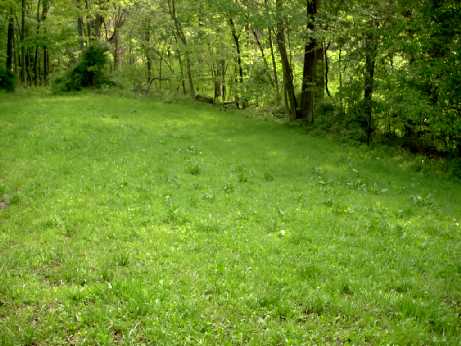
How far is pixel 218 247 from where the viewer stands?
951 cm

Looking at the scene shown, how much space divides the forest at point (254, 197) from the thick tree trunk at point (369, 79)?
58 millimetres

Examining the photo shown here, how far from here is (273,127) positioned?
26.4 meters

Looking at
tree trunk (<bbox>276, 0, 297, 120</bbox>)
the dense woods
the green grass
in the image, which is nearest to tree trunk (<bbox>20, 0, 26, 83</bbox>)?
the dense woods

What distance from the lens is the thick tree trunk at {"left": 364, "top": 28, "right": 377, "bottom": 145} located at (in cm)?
2128

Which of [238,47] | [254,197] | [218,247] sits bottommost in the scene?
[218,247]

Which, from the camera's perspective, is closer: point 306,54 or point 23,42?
point 306,54

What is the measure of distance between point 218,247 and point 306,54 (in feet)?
64.3

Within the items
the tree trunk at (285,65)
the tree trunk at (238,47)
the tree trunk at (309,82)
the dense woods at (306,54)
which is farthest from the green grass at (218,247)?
the tree trunk at (238,47)

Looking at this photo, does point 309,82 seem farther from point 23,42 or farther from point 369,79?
point 23,42

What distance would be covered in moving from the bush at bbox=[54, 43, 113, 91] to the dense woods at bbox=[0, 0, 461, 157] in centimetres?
20

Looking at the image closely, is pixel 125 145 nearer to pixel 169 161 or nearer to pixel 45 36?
pixel 169 161

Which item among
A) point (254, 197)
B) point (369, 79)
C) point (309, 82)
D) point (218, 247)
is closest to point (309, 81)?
point (309, 82)

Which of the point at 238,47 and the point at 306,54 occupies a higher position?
the point at 238,47

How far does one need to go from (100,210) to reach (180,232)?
2365 millimetres
